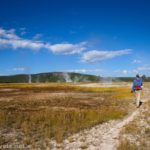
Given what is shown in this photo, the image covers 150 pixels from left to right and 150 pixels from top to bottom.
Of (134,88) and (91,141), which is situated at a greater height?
(134,88)

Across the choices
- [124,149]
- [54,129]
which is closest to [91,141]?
[124,149]

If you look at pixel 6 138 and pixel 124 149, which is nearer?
pixel 124 149

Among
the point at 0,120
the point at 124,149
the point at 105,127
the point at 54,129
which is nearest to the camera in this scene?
the point at 124,149

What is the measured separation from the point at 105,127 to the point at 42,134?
4397mm

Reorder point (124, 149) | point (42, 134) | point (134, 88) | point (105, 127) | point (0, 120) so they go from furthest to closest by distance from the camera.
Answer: point (134, 88) → point (0, 120) → point (105, 127) → point (42, 134) → point (124, 149)

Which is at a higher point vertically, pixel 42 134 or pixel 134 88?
pixel 134 88

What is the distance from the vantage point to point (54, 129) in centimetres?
1370

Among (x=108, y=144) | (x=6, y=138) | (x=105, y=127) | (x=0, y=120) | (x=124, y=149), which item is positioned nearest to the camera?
(x=124, y=149)

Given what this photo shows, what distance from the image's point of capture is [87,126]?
1503 cm

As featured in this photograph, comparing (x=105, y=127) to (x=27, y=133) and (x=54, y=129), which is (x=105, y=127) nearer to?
(x=54, y=129)

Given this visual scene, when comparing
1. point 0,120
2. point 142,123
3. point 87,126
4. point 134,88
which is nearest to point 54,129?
point 87,126

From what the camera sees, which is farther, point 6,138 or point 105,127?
point 105,127

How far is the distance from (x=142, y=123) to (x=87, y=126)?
370 cm

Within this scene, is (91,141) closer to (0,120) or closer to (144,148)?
(144,148)
